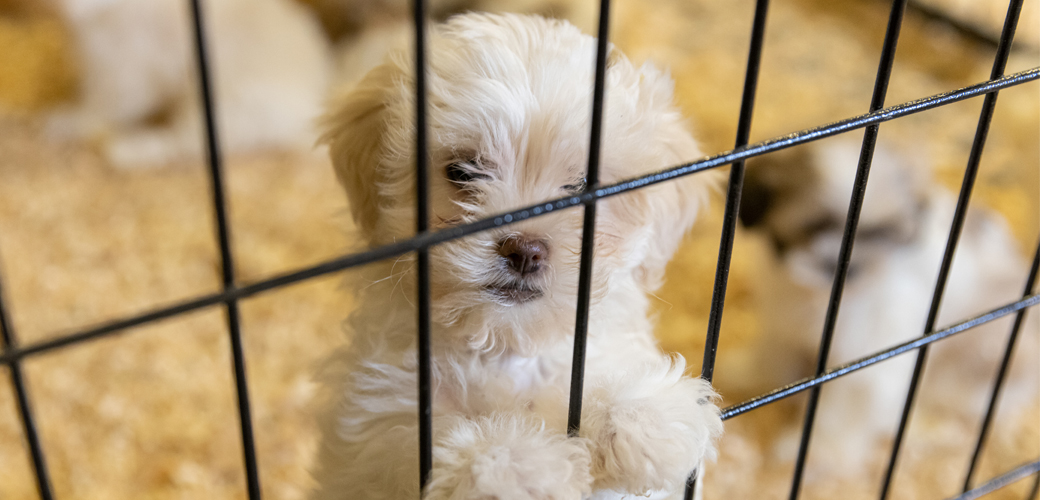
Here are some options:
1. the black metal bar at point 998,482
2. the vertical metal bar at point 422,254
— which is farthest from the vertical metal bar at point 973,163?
the vertical metal bar at point 422,254

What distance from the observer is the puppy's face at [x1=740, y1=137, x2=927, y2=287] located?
181 centimetres

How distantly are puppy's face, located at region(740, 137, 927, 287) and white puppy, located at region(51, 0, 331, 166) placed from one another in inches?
62.9

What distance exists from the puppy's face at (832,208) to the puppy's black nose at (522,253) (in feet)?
3.62

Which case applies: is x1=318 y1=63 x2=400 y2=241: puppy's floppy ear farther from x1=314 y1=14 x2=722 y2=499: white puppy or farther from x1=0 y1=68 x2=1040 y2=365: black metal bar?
x1=0 y1=68 x2=1040 y2=365: black metal bar

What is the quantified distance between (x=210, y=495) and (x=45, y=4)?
226 cm

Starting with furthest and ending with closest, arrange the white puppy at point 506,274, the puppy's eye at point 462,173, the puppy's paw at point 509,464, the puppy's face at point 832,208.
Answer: the puppy's face at point 832,208 → the puppy's eye at point 462,173 → the white puppy at point 506,274 → the puppy's paw at point 509,464

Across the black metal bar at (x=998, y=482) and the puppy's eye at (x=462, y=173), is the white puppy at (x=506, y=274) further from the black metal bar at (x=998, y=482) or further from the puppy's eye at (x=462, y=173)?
the black metal bar at (x=998, y=482)

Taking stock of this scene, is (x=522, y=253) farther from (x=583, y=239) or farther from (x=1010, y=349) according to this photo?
(x=1010, y=349)

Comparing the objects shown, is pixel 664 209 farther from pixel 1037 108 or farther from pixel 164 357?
pixel 1037 108

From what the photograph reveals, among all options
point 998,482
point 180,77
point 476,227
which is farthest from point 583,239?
point 180,77

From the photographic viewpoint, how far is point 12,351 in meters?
0.52

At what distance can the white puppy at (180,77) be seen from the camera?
2.81 meters

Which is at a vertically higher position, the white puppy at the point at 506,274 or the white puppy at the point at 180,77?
the white puppy at the point at 180,77

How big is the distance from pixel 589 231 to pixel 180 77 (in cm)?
265
